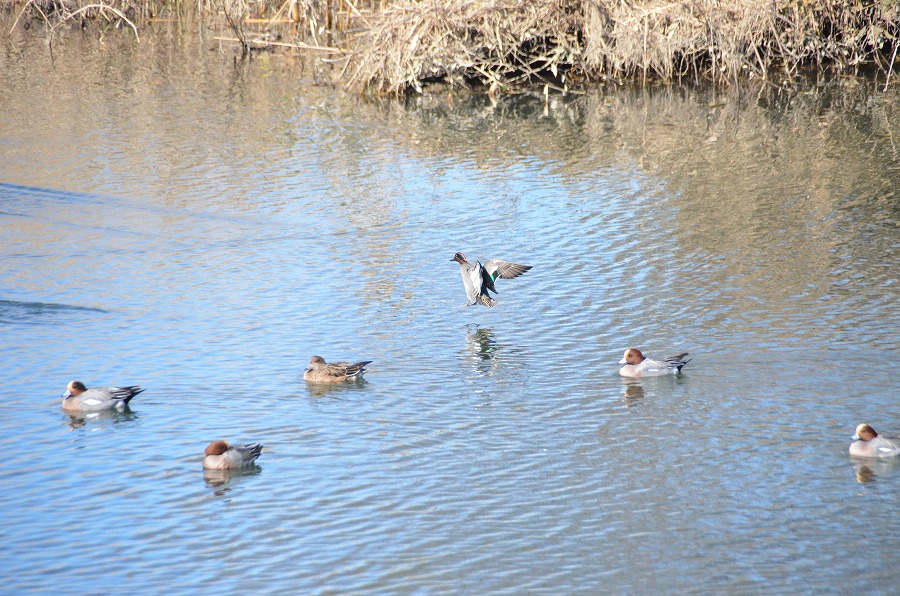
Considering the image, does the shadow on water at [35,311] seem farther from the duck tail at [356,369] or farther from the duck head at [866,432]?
the duck head at [866,432]

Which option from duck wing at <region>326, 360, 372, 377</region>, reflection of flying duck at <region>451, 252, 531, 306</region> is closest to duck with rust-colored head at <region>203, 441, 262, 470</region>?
duck wing at <region>326, 360, 372, 377</region>

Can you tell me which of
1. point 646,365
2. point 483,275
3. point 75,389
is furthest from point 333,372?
point 646,365

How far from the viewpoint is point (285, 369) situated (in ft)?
36.8

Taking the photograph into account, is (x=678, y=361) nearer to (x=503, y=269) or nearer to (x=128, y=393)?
(x=503, y=269)

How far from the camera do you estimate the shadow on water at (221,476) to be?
28.2 feet

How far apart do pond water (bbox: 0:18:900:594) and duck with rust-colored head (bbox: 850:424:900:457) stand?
0.14m

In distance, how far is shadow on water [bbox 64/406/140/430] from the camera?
32.4 feet

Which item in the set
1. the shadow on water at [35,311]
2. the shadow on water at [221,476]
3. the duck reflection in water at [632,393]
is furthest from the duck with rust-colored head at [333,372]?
the shadow on water at [35,311]

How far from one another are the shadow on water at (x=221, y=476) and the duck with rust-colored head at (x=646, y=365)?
389 centimetres

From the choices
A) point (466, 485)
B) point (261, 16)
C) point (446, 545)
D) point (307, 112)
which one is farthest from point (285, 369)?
point (261, 16)

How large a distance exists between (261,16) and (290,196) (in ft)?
57.4

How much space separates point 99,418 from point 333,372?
220 cm

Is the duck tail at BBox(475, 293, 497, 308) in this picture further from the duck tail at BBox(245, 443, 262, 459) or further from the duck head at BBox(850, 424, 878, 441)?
the duck head at BBox(850, 424, 878, 441)

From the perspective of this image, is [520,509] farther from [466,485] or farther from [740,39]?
[740,39]
